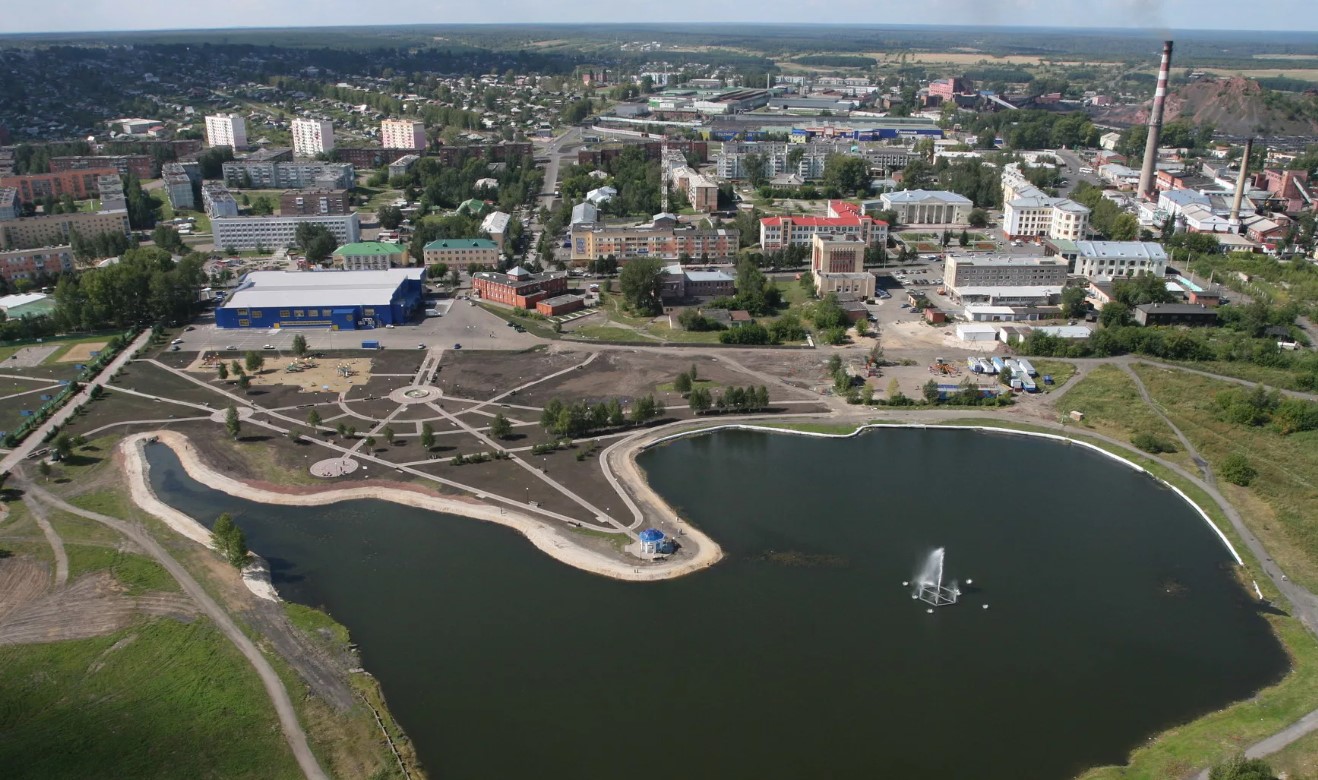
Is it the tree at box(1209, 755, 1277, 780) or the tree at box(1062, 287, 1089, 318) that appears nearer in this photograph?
the tree at box(1209, 755, 1277, 780)

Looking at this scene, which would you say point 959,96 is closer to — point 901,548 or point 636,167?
point 636,167

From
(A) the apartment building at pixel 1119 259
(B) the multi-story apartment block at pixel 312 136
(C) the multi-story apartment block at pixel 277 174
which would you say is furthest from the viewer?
(B) the multi-story apartment block at pixel 312 136

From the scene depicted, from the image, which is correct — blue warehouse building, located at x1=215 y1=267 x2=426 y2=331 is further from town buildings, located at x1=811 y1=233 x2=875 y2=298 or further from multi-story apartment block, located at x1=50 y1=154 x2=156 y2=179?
multi-story apartment block, located at x1=50 y1=154 x2=156 y2=179

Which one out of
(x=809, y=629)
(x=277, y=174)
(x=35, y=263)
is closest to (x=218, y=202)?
(x=35, y=263)

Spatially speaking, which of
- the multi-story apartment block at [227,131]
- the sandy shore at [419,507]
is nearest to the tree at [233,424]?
the sandy shore at [419,507]

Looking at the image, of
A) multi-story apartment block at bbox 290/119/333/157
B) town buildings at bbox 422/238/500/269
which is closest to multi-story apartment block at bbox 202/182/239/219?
town buildings at bbox 422/238/500/269

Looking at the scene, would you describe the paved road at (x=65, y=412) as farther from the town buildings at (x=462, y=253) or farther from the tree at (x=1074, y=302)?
the tree at (x=1074, y=302)
